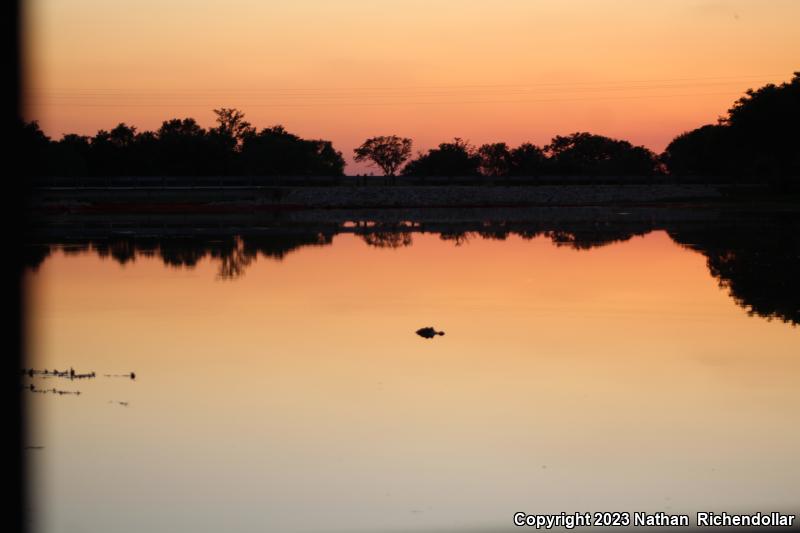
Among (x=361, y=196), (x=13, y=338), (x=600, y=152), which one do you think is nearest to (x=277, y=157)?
(x=361, y=196)

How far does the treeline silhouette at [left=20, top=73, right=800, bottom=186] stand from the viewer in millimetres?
91625

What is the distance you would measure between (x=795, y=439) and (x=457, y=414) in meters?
3.84

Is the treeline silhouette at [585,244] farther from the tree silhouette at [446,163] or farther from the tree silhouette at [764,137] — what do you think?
the tree silhouette at [446,163]

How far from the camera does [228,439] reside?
39.0ft

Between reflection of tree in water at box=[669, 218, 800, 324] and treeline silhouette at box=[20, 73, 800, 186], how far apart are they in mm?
35072

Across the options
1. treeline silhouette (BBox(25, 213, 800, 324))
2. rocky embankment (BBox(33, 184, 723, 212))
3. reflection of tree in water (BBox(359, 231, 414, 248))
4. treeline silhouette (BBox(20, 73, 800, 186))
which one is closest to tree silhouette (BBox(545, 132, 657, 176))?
treeline silhouette (BBox(20, 73, 800, 186))

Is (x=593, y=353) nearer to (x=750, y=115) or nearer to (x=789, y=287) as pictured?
(x=789, y=287)

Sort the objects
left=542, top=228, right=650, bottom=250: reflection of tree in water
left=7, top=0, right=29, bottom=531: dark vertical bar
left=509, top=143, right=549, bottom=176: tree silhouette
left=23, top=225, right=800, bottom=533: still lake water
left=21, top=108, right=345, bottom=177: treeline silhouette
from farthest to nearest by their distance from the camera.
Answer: left=509, top=143, right=549, bottom=176: tree silhouette, left=21, top=108, right=345, bottom=177: treeline silhouette, left=542, top=228, right=650, bottom=250: reflection of tree in water, left=7, top=0, right=29, bottom=531: dark vertical bar, left=23, top=225, right=800, bottom=533: still lake water

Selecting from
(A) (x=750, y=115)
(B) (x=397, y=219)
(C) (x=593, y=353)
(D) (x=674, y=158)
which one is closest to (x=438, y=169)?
(D) (x=674, y=158)

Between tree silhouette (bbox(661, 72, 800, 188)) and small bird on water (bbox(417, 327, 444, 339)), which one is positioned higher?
tree silhouette (bbox(661, 72, 800, 188))

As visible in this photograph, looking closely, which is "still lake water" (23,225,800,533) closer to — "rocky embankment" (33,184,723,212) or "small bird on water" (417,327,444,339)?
"small bird on water" (417,327,444,339)

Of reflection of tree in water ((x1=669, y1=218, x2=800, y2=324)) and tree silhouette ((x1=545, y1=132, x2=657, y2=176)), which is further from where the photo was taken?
tree silhouette ((x1=545, y1=132, x2=657, y2=176))

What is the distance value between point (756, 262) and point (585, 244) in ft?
34.5

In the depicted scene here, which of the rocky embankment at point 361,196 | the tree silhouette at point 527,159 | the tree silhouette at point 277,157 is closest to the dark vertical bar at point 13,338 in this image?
the rocky embankment at point 361,196
